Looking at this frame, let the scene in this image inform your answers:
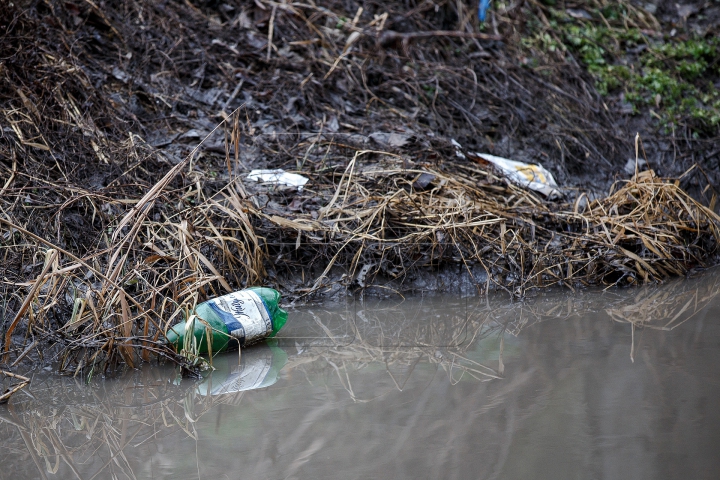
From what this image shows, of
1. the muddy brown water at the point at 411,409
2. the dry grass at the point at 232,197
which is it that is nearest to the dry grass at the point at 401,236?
the dry grass at the point at 232,197

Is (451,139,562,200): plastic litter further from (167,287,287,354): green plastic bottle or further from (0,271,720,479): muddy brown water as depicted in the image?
(167,287,287,354): green plastic bottle

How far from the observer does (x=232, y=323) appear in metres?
2.79

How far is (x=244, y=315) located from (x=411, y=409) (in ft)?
3.11

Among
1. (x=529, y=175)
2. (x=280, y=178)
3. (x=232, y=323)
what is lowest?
(x=232, y=323)

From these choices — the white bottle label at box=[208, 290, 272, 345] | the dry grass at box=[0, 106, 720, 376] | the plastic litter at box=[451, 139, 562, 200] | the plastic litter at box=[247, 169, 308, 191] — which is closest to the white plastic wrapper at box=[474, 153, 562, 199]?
the plastic litter at box=[451, 139, 562, 200]

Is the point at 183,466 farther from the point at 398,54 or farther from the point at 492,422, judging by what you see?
the point at 398,54

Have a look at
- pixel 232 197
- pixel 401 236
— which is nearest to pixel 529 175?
pixel 401 236

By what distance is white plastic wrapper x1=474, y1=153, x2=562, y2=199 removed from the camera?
4496 mm

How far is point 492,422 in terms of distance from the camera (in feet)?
6.80

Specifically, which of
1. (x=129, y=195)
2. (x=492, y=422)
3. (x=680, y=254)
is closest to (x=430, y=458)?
(x=492, y=422)

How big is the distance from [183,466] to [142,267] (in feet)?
4.20

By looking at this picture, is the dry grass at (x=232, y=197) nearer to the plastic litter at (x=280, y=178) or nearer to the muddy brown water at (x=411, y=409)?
the plastic litter at (x=280, y=178)

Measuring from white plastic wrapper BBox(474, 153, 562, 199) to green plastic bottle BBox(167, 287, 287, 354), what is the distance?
7.37 ft

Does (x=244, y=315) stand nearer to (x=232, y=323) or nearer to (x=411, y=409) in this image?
(x=232, y=323)
